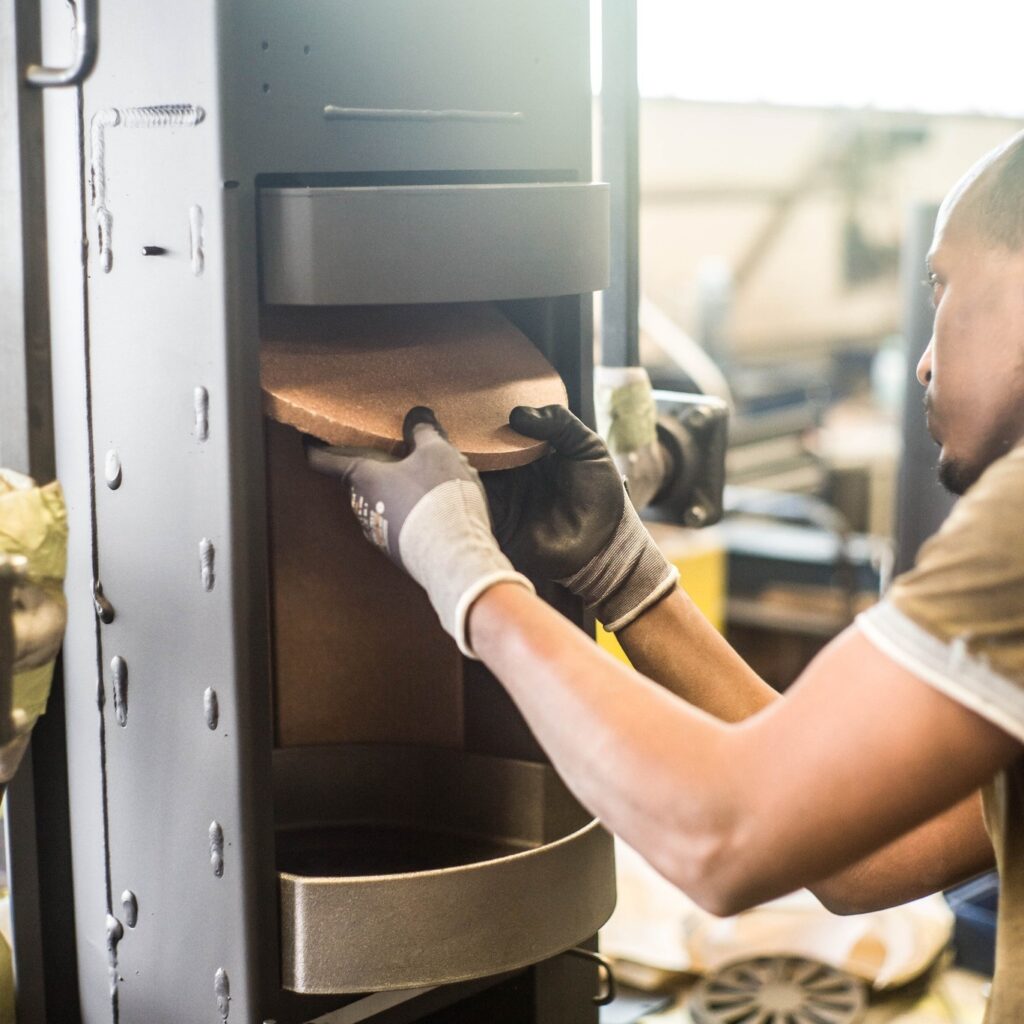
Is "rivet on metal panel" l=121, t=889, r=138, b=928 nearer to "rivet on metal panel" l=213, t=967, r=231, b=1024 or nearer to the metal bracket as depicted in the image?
"rivet on metal panel" l=213, t=967, r=231, b=1024

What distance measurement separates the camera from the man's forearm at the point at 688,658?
115 cm

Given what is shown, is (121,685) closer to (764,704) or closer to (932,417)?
(764,704)

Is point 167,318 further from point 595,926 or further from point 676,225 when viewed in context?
point 676,225

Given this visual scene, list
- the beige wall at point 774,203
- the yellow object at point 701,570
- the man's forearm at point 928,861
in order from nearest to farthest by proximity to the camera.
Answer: the man's forearm at point 928,861 < the yellow object at point 701,570 < the beige wall at point 774,203

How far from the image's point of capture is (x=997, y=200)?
3.13 ft

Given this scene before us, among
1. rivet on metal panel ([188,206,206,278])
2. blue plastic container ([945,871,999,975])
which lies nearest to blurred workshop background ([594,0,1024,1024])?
blue plastic container ([945,871,999,975])

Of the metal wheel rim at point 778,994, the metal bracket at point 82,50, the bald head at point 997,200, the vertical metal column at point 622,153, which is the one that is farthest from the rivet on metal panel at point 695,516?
the metal bracket at point 82,50

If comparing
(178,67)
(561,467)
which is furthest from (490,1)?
(561,467)

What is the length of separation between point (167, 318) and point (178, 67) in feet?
0.54

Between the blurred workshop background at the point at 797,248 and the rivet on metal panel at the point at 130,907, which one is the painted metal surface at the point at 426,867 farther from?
the blurred workshop background at the point at 797,248

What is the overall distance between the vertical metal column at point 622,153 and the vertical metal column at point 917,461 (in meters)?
A: 0.67

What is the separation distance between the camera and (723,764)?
83cm

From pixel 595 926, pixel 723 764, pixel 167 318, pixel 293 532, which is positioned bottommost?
pixel 595 926

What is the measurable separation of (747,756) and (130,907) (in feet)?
1.64
